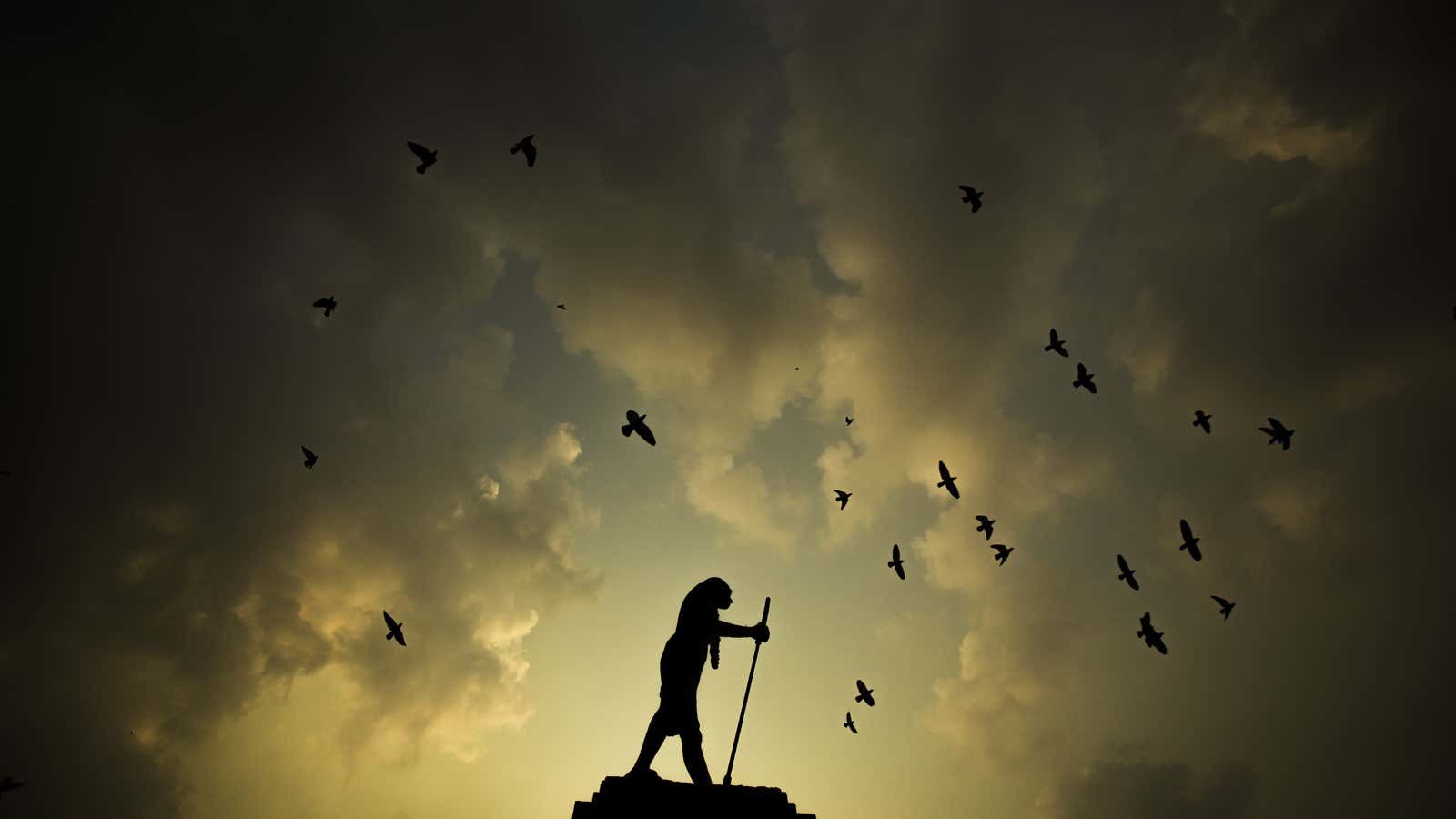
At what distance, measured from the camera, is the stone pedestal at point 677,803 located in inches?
307

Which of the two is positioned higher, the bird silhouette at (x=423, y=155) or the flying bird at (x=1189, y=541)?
the bird silhouette at (x=423, y=155)

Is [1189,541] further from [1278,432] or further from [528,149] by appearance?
[528,149]

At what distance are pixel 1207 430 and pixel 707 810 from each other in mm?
21254

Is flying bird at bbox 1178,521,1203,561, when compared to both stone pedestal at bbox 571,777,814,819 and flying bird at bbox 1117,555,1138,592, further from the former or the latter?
stone pedestal at bbox 571,777,814,819

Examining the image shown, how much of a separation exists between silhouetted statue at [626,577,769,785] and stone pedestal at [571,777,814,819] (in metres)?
0.25

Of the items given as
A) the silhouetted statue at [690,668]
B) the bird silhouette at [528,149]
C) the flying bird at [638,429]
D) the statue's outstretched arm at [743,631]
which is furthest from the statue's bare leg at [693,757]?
the bird silhouette at [528,149]

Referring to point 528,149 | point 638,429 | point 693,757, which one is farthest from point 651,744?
point 528,149

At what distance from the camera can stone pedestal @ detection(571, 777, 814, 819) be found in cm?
779

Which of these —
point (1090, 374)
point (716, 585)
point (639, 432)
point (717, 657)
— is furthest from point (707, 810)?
point (1090, 374)

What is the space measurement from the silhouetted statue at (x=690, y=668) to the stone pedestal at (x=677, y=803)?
254mm

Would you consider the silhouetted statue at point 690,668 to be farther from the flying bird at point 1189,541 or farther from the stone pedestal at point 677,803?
the flying bird at point 1189,541

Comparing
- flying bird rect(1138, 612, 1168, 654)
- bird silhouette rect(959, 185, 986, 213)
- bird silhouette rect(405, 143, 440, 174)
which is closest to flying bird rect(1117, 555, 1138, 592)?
flying bird rect(1138, 612, 1168, 654)

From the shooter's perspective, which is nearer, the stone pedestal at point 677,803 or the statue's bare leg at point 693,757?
the stone pedestal at point 677,803

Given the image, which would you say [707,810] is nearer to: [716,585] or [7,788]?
[716,585]
